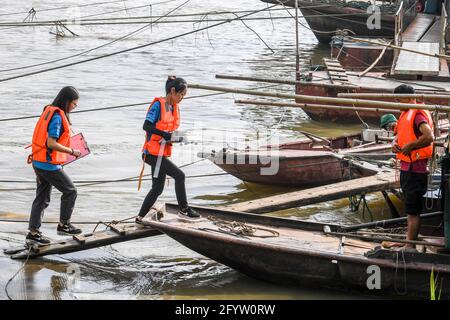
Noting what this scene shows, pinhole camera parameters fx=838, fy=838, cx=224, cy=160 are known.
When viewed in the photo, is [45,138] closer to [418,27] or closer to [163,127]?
[163,127]

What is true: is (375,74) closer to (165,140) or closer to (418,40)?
(418,40)

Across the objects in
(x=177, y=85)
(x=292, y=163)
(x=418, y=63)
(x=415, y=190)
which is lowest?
(x=292, y=163)

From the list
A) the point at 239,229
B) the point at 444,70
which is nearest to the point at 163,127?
the point at 239,229

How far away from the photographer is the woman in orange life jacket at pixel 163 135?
894 cm

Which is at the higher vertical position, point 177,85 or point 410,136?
point 177,85

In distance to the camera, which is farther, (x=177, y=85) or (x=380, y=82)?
(x=380, y=82)

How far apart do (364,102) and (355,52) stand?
14.5m

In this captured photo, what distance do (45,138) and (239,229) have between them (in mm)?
2220

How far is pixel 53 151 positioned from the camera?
8.63 metres

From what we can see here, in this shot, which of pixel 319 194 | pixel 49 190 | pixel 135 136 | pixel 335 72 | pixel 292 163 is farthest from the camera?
pixel 335 72

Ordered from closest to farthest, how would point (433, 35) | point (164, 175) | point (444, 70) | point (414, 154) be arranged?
point (414, 154)
point (164, 175)
point (444, 70)
point (433, 35)
